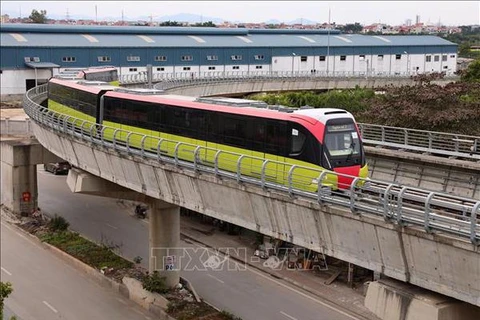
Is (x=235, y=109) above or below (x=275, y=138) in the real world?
above

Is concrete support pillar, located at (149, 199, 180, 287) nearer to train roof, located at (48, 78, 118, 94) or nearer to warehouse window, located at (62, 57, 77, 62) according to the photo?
train roof, located at (48, 78, 118, 94)

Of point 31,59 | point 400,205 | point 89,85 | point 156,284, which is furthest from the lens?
point 31,59

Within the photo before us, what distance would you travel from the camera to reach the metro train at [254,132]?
1759 centimetres

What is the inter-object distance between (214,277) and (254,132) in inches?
406

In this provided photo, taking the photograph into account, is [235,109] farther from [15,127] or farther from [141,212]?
[15,127]

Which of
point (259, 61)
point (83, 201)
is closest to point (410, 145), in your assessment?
point (83, 201)

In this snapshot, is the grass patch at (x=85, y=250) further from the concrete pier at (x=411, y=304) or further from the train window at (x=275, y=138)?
the concrete pier at (x=411, y=304)

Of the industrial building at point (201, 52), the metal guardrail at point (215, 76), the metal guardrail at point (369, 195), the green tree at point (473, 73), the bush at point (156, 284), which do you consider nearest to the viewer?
the metal guardrail at point (369, 195)

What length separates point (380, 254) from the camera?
13.8 meters

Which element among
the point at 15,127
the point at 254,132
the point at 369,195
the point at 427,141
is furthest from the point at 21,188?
the point at 369,195

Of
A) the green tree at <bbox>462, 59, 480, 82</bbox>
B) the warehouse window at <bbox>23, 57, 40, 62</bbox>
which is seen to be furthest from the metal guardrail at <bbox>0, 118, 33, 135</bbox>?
the green tree at <bbox>462, 59, 480, 82</bbox>

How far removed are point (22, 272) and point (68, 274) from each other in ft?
6.59

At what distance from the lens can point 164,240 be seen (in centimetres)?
2559

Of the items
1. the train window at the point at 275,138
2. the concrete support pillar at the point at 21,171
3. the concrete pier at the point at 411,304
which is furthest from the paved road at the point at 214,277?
the concrete pier at the point at 411,304
